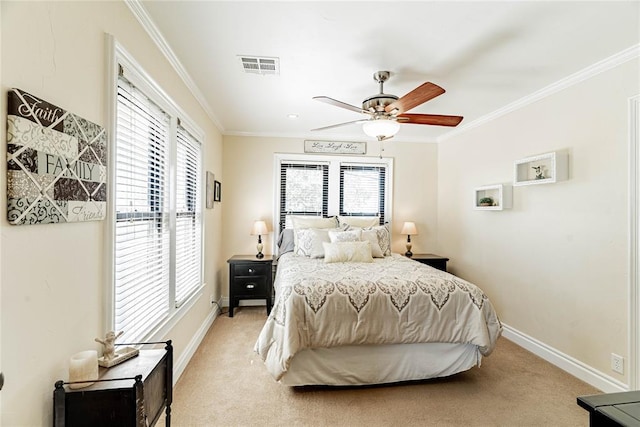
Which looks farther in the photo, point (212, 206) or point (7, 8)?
point (212, 206)

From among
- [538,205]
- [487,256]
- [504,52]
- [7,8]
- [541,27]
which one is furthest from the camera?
[487,256]

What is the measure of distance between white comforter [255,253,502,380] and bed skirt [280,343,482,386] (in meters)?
0.10

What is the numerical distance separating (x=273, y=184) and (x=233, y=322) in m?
2.03

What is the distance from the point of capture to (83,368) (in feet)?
3.76

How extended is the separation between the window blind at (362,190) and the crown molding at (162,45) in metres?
2.30

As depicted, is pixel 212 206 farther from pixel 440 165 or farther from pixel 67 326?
pixel 440 165

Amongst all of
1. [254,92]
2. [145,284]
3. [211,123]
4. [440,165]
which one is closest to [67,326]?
[145,284]

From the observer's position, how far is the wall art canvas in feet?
3.06

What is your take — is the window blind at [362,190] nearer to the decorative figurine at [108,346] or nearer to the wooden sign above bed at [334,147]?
the wooden sign above bed at [334,147]

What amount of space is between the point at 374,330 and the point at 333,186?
8.91 ft

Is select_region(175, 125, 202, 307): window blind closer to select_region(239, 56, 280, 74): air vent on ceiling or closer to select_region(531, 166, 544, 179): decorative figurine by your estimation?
select_region(239, 56, 280, 74): air vent on ceiling

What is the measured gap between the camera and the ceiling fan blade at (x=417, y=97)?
2.12 m

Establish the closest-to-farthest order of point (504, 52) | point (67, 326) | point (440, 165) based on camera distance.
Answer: point (67, 326) → point (504, 52) → point (440, 165)

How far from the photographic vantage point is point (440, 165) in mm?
4812
